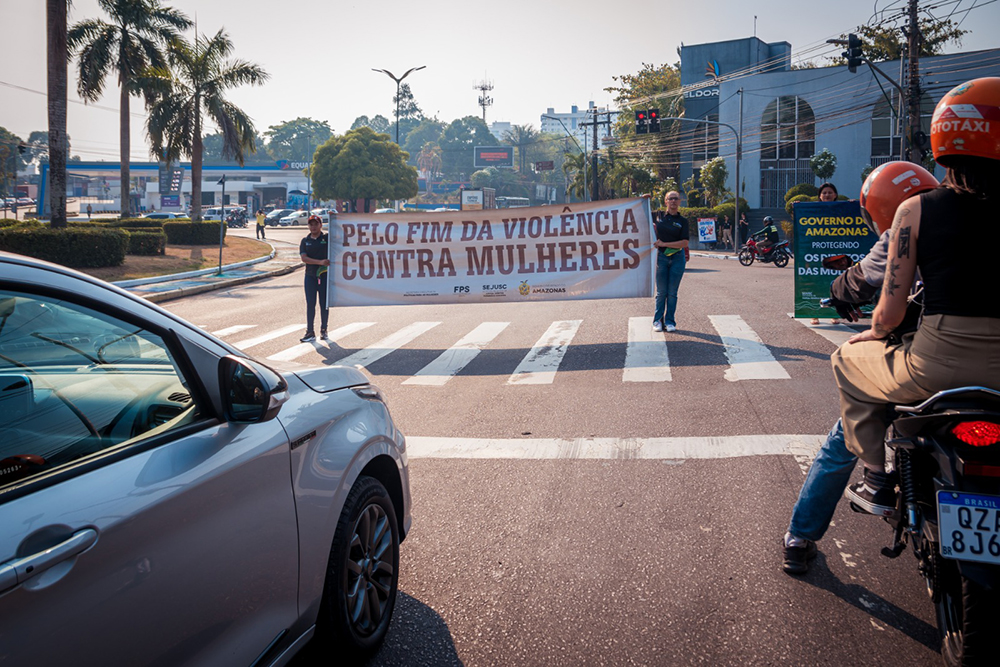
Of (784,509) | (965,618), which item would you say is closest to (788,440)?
(784,509)

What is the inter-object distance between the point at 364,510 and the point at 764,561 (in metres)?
2.17

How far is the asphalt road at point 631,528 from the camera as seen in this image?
346cm

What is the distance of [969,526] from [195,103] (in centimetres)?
3910

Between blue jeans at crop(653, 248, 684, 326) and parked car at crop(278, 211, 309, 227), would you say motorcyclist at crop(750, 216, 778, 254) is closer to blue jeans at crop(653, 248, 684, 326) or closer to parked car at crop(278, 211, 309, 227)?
blue jeans at crop(653, 248, 684, 326)

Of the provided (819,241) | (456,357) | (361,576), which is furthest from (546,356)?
(361,576)

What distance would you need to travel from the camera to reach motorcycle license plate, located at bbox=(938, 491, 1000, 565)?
2807 mm

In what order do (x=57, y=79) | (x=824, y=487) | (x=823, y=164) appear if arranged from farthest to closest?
(x=823, y=164), (x=57, y=79), (x=824, y=487)

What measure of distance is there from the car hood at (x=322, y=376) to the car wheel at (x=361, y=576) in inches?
16.1

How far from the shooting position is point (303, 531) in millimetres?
2844

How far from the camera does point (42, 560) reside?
1.81 meters

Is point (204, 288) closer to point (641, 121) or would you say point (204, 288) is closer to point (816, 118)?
point (641, 121)

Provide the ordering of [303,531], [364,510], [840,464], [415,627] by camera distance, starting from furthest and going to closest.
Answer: [840,464]
[415,627]
[364,510]
[303,531]

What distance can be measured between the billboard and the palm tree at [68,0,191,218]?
119 m

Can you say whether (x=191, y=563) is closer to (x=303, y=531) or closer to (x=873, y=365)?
(x=303, y=531)
